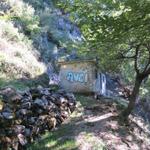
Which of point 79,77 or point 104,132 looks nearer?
point 104,132

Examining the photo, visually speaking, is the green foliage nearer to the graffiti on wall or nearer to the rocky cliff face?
the rocky cliff face

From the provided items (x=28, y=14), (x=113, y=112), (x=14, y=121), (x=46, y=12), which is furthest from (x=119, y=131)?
(x=46, y=12)

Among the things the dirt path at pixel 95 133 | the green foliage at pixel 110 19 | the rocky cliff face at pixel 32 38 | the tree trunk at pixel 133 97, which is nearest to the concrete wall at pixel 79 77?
the rocky cliff face at pixel 32 38

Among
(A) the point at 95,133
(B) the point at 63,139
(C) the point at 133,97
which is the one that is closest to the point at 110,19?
(A) the point at 95,133

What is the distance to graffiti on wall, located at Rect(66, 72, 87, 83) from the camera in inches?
931

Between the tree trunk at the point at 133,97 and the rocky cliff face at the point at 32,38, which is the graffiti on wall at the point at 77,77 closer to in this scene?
the rocky cliff face at the point at 32,38

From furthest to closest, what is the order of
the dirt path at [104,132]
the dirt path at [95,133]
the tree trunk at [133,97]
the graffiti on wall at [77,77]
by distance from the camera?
the graffiti on wall at [77,77] < the tree trunk at [133,97] < the dirt path at [104,132] < the dirt path at [95,133]

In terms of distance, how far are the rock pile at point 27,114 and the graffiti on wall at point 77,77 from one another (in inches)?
272

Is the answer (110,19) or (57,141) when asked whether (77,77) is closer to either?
(110,19)

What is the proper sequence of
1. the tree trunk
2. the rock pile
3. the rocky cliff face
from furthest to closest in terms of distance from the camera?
1. the rocky cliff face
2. the tree trunk
3. the rock pile

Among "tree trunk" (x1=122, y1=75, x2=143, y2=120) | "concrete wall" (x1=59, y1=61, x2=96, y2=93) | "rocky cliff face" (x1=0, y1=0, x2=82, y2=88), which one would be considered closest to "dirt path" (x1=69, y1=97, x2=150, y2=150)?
"tree trunk" (x1=122, y1=75, x2=143, y2=120)

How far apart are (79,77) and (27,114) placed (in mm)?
11352

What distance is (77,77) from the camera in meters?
23.8

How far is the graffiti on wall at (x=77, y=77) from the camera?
23.6m
